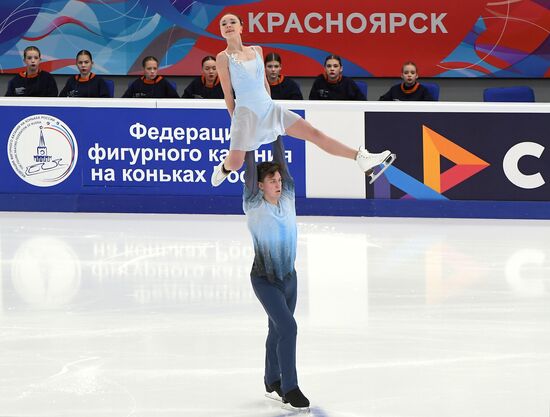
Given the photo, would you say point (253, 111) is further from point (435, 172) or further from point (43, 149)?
point (43, 149)

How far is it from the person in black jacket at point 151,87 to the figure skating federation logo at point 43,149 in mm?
982

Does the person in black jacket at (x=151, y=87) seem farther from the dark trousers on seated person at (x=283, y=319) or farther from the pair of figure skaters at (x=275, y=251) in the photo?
the dark trousers on seated person at (x=283, y=319)

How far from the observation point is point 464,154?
458 inches

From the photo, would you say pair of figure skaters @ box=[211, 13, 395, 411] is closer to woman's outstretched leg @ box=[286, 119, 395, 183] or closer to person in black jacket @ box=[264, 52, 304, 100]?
woman's outstretched leg @ box=[286, 119, 395, 183]

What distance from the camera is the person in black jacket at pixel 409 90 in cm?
1249

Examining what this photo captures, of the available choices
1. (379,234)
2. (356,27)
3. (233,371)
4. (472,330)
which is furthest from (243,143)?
(356,27)

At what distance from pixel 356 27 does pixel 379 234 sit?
15.5 feet

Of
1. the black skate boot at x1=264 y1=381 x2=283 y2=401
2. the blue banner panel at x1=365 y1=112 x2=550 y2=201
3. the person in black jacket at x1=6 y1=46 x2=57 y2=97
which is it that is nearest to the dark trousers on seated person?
the black skate boot at x1=264 y1=381 x2=283 y2=401

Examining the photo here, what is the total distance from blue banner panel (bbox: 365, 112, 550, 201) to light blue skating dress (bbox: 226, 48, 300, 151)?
5331mm

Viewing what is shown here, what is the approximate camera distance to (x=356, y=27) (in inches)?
590

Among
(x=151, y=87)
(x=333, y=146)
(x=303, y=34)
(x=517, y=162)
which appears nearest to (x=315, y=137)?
(x=333, y=146)

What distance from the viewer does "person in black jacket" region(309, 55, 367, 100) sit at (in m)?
12.6

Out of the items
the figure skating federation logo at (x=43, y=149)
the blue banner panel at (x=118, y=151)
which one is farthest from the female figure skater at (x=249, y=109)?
the figure skating federation logo at (x=43, y=149)

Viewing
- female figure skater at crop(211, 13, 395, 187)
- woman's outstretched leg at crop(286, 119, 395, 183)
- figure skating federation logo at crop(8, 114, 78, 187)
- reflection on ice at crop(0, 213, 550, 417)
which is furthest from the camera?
figure skating federation logo at crop(8, 114, 78, 187)
